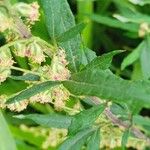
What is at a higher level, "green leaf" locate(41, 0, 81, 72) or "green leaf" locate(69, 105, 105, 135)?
"green leaf" locate(41, 0, 81, 72)

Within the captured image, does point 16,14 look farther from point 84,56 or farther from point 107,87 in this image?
point 84,56

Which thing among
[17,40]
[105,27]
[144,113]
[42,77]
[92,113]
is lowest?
[144,113]

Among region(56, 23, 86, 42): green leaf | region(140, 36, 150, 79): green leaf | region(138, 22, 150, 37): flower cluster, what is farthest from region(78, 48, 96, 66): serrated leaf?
region(138, 22, 150, 37): flower cluster

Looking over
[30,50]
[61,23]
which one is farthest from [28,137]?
[30,50]

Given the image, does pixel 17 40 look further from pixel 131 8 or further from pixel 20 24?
pixel 131 8

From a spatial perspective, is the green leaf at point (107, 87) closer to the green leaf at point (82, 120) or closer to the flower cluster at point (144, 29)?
the green leaf at point (82, 120)

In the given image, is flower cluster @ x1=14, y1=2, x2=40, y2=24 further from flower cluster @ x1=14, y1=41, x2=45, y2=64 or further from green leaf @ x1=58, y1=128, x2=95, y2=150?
green leaf @ x1=58, y1=128, x2=95, y2=150

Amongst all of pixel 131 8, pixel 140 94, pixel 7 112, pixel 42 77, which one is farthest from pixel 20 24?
pixel 7 112
